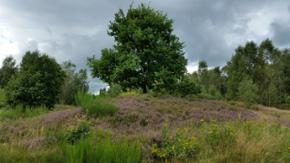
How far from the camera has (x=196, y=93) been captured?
17.1 metres

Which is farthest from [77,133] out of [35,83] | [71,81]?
[71,81]

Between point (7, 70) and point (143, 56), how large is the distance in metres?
40.3

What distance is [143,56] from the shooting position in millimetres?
15273

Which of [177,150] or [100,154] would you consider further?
[177,150]

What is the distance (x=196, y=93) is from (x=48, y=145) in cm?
Answer: 1331

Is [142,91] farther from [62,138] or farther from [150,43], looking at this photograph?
[62,138]

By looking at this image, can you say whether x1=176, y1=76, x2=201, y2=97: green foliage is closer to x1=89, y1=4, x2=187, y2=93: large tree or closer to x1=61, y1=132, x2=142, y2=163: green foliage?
x1=89, y1=4, x2=187, y2=93: large tree

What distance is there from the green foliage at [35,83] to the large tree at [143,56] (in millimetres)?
6519

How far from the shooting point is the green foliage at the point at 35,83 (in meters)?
19.5

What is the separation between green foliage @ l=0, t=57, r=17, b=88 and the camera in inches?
1785

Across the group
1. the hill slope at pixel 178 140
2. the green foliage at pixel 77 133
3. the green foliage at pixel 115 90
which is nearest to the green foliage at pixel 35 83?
the green foliage at pixel 115 90

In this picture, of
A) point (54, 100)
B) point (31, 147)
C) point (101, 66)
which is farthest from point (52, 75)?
point (31, 147)

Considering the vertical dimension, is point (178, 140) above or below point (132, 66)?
below

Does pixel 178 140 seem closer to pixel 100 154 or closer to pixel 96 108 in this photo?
pixel 100 154
